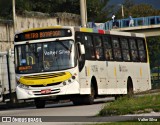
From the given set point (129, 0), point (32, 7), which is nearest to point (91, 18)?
point (32, 7)

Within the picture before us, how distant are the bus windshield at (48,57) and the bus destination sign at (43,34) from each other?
1.06 ft

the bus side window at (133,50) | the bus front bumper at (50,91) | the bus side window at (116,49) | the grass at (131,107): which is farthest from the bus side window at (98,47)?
the grass at (131,107)

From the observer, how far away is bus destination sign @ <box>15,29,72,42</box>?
3001cm

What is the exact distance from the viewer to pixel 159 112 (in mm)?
19500

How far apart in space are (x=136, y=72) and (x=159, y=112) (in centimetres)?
1710

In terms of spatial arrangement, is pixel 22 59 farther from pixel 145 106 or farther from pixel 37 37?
pixel 145 106

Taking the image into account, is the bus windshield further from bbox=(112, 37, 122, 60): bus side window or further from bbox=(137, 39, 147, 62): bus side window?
bbox=(137, 39, 147, 62): bus side window

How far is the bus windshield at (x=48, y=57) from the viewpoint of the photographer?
29500 mm

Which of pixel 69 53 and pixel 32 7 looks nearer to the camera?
pixel 69 53

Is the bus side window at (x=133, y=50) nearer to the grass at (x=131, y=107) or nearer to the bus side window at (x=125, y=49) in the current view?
the bus side window at (x=125, y=49)

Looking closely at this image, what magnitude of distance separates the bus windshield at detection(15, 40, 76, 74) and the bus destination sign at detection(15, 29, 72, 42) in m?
0.32

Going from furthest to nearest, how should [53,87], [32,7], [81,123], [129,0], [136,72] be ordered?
[129,0] → [32,7] → [136,72] → [53,87] → [81,123]

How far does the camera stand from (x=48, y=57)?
29.6 metres

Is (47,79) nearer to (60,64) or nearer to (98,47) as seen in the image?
(60,64)
